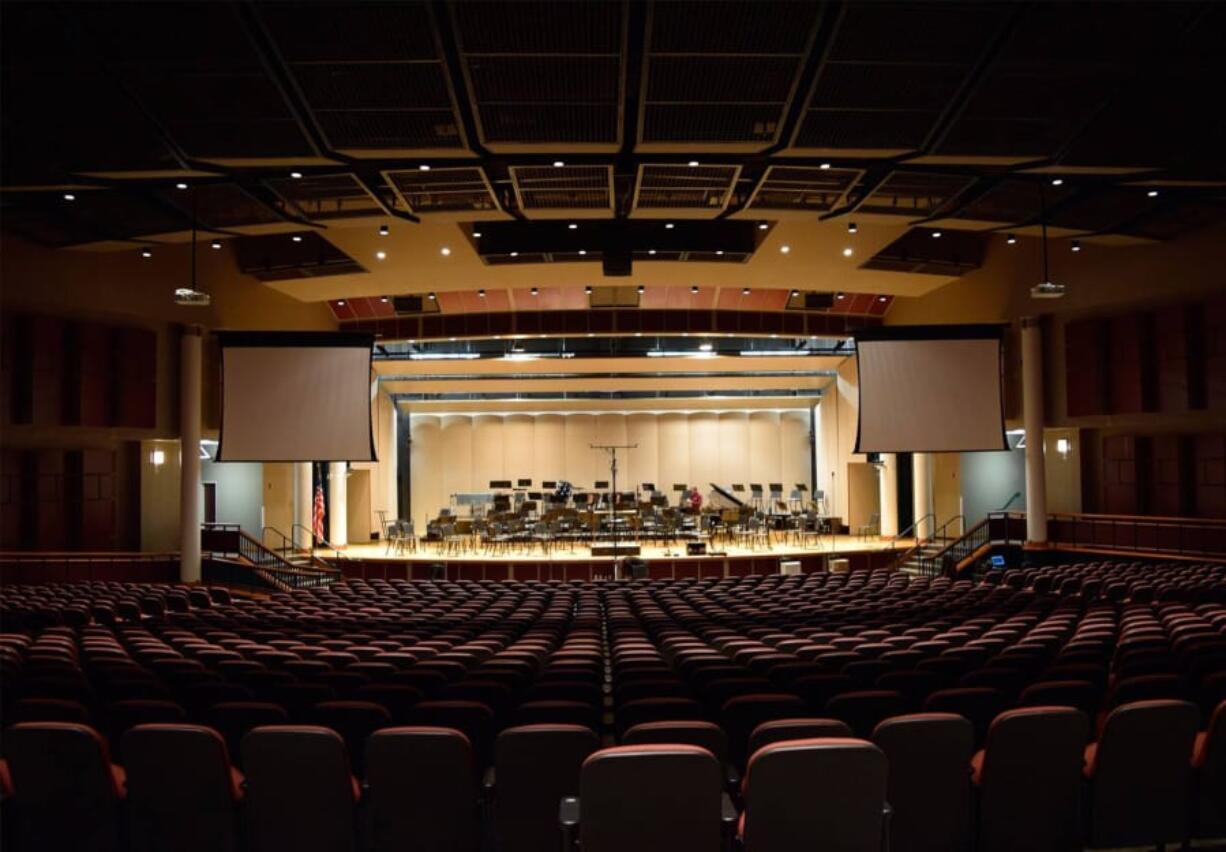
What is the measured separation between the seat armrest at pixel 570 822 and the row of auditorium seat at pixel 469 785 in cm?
52

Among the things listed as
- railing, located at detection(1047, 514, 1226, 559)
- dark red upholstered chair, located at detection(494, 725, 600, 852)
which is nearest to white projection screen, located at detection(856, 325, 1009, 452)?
railing, located at detection(1047, 514, 1226, 559)

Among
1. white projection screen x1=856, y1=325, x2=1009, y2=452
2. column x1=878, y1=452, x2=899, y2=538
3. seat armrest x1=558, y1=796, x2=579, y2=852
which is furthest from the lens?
column x1=878, y1=452, x2=899, y2=538

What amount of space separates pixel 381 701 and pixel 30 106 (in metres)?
8.04

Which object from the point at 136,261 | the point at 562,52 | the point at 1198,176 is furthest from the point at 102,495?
the point at 1198,176

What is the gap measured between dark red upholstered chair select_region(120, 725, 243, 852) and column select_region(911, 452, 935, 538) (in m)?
22.8

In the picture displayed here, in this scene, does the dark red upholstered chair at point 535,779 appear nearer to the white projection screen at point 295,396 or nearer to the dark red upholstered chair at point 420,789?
the dark red upholstered chair at point 420,789

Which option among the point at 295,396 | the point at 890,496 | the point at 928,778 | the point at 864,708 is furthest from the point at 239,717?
the point at 890,496

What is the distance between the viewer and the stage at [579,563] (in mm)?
21281

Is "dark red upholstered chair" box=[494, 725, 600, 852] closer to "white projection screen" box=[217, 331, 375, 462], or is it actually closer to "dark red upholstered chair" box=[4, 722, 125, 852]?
"dark red upholstered chair" box=[4, 722, 125, 852]

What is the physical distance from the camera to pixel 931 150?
428 inches

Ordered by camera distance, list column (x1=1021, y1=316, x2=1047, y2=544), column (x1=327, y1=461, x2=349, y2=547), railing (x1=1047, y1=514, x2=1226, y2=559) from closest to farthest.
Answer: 1. railing (x1=1047, y1=514, x2=1226, y2=559)
2. column (x1=1021, y1=316, x2=1047, y2=544)
3. column (x1=327, y1=461, x2=349, y2=547)

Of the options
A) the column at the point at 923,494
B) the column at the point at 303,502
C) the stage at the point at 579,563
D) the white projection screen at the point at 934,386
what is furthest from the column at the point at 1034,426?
the column at the point at 303,502

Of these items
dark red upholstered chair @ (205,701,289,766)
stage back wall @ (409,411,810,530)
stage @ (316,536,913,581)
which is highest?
stage back wall @ (409,411,810,530)

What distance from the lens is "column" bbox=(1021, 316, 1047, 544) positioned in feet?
61.9
